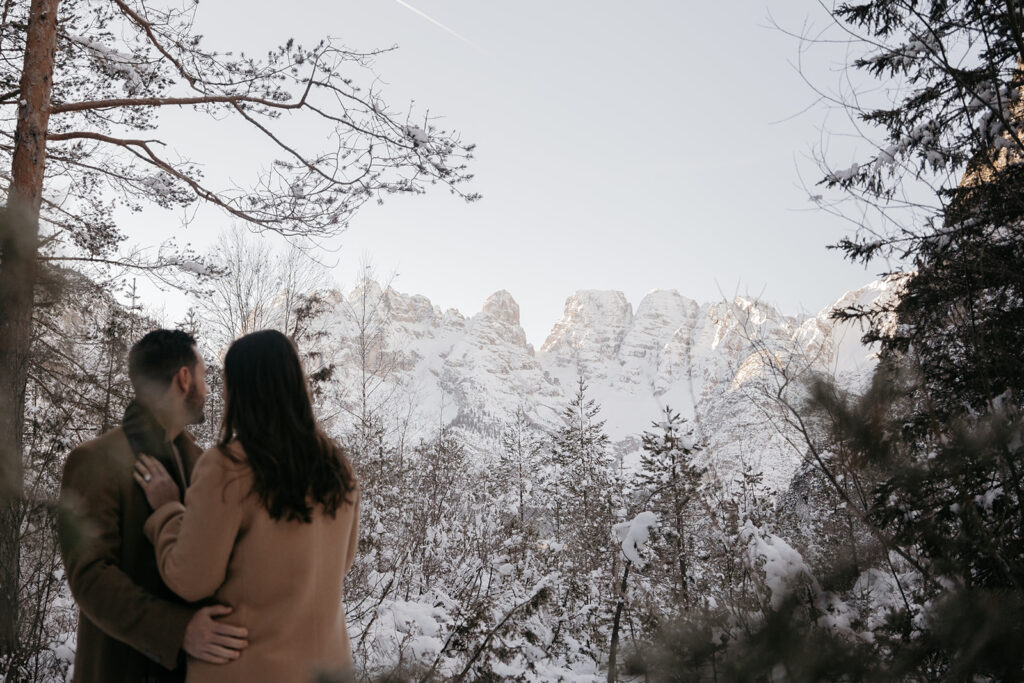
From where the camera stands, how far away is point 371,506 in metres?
7.77

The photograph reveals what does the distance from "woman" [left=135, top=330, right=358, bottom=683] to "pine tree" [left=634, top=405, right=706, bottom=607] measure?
5.20 m

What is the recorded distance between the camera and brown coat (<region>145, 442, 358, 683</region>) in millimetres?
1319

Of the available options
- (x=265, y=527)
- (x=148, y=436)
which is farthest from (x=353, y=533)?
(x=148, y=436)

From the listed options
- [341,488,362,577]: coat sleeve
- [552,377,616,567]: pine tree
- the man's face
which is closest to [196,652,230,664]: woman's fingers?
[341,488,362,577]: coat sleeve

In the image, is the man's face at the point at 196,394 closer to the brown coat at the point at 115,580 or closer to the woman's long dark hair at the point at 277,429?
the brown coat at the point at 115,580

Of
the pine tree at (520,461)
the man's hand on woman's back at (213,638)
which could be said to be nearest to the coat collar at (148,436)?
the man's hand on woman's back at (213,638)

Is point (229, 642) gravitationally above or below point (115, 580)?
below

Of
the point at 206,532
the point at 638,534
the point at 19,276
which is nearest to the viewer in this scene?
the point at 19,276

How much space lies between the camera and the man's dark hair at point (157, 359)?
163cm

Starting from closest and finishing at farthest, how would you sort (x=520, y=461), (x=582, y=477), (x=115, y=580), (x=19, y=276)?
1. (x=19, y=276)
2. (x=115, y=580)
3. (x=582, y=477)
4. (x=520, y=461)

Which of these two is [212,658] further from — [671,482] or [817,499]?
[671,482]

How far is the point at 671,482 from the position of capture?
810 cm

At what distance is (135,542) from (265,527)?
0.44 metres

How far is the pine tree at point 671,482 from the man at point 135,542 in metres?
5.29
